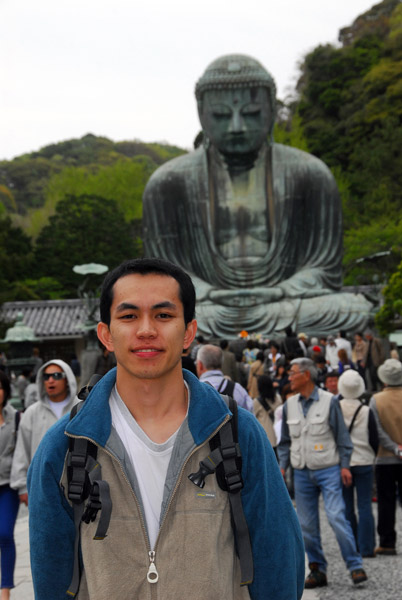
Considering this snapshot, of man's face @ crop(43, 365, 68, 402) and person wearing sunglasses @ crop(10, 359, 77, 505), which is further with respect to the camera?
man's face @ crop(43, 365, 68, 402)

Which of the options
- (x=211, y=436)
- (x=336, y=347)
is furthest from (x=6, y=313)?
(x=211, y=436)

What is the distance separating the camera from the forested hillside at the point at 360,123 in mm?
30000

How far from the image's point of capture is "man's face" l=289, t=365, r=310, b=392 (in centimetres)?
459

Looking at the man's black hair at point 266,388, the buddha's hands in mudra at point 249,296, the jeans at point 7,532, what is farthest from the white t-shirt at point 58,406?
the buddha's hands in mudra at point 249,296

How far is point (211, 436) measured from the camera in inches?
70.6

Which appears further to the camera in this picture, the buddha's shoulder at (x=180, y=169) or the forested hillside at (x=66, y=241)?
the forested hillside at (x=66, y=241)

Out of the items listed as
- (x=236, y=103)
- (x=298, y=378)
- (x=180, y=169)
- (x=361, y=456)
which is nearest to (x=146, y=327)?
(x=298, y=378)

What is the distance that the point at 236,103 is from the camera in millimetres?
14914

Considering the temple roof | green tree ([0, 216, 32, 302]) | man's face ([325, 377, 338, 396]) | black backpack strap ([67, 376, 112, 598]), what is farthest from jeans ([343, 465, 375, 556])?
green tree ([0, 216, 32, 302])

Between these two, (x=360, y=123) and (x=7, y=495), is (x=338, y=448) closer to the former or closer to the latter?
(x=7, y=495)

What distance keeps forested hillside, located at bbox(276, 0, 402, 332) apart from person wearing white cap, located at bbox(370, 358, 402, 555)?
68.9 feet

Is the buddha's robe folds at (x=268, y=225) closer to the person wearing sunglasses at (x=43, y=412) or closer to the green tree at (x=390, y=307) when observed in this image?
the green tree at (x=390, y=307)

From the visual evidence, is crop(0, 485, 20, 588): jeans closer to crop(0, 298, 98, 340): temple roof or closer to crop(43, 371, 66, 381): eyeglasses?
crop(43, 371, 66, 381): eyeglasses

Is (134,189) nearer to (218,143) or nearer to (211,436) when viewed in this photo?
(218,143)
